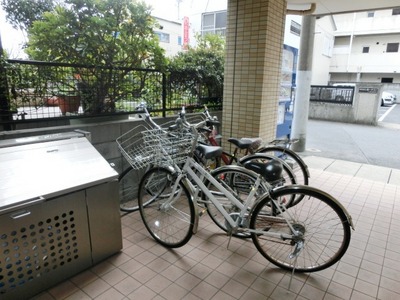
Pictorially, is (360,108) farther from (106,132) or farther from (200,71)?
(106,132)

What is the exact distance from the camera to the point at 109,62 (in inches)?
Result: 134

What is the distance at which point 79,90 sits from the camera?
11.0ft

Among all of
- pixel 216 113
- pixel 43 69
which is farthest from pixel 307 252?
pixel 43 69

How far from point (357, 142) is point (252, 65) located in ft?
19.6

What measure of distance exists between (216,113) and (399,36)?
74.4 ft

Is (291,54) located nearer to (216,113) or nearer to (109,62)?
(216,113)

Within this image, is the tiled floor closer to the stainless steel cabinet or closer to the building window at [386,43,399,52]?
the stainless steel cabinet

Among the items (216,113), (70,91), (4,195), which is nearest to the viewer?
(4,195)

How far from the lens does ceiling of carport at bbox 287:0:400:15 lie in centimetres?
478

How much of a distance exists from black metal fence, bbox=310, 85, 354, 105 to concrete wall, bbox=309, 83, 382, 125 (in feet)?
0.70

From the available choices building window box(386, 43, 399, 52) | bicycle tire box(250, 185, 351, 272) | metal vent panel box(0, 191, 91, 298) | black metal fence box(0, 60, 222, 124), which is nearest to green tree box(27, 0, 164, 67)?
black metal fence box(0, 60, 222, 124)

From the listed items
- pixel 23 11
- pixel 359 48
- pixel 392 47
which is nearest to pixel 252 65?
pixel 23 11

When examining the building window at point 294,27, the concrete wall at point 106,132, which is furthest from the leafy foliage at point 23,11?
the building window at point 294,27

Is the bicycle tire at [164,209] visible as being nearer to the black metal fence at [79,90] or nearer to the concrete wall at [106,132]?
the concrete wall at [106,132]
